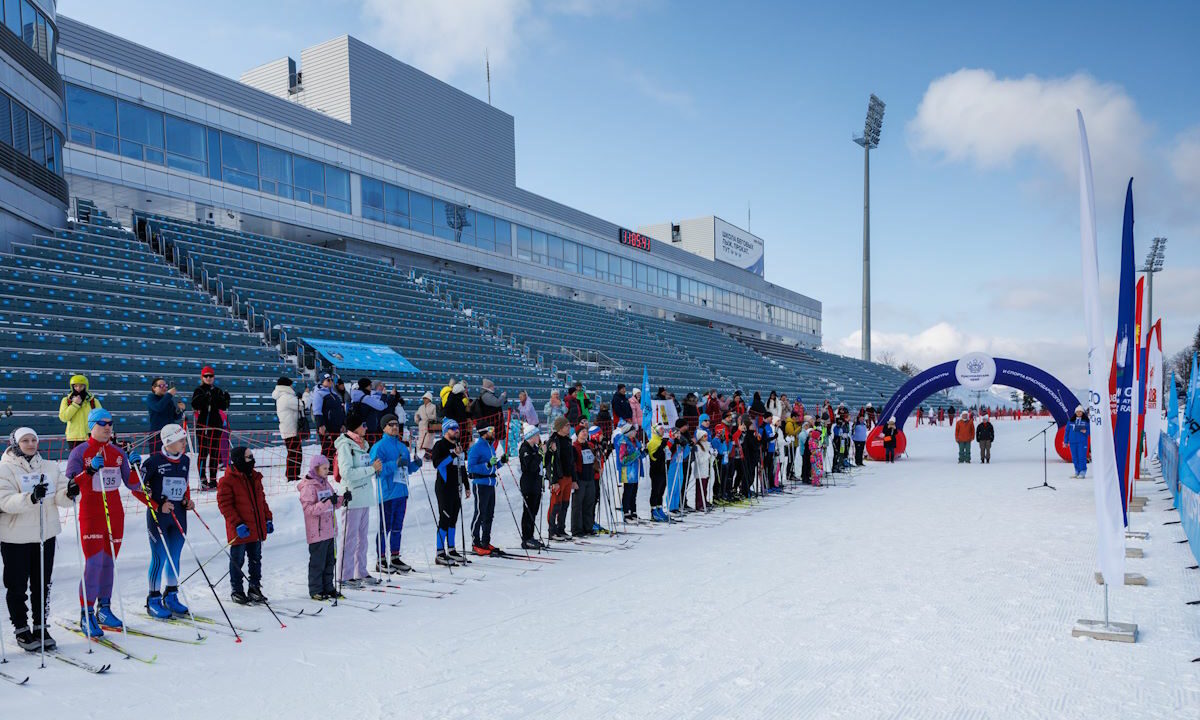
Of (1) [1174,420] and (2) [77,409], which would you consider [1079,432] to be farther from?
(2) [77,409]

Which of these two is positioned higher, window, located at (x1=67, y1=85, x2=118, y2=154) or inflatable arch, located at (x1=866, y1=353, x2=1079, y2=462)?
window, located at (x1=67, y1=85, x2=118, y2=154)

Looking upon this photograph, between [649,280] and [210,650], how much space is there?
4166cm

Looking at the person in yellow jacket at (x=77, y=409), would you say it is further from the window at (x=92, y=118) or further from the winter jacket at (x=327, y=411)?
the window at (x=92, y=118)

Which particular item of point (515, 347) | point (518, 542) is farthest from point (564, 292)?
point (518, 542)

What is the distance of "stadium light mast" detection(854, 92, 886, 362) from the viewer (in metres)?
61.5

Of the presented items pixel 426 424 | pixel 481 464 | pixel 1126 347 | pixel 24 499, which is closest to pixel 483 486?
pixel 481 464

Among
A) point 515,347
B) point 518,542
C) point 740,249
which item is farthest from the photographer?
point 740,249

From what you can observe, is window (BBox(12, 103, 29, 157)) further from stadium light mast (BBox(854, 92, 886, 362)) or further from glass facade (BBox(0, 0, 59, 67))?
stadium light mast (BBox(854, 92, 886, 362))

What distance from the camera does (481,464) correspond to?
32.8ft

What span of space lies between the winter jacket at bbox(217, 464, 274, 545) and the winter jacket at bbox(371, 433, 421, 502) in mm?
1545

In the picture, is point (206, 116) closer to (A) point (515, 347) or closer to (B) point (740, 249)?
(A) point (515, 347)

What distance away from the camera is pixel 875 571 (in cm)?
843

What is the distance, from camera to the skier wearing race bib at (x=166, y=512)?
7066mm

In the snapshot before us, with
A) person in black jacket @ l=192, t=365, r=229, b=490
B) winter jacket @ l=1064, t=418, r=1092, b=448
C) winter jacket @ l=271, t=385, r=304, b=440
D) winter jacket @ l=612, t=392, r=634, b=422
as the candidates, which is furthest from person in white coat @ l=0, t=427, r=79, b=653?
winter jacket @ l=1064, t=418, r=1092, b=448
